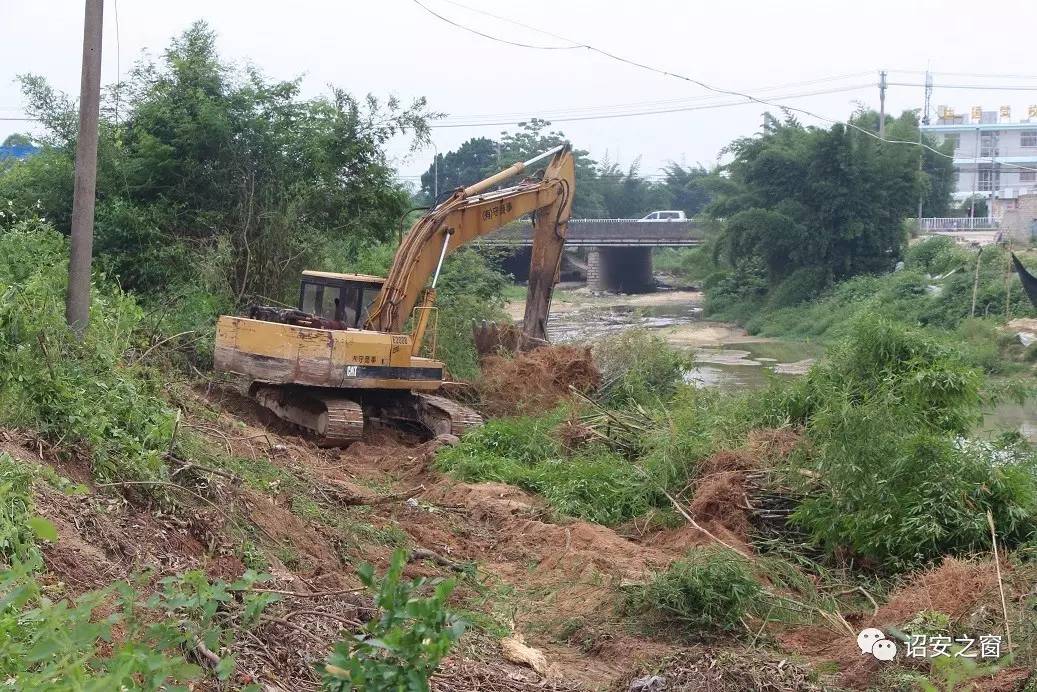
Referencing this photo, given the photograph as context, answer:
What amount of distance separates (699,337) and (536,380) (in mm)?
24000

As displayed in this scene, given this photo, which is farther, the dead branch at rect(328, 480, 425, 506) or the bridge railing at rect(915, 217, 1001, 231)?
the bridge railing at rect(915, 217, 1001, 231)

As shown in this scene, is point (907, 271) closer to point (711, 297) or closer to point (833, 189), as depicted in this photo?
point (833, 189)

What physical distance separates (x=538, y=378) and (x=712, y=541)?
6924mm

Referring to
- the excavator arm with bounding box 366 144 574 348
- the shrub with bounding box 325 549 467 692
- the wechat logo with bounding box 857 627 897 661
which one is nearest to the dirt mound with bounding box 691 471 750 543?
the wechat logo with bounding box 857 627 897 661

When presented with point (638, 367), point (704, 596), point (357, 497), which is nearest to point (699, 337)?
point (638, 367)

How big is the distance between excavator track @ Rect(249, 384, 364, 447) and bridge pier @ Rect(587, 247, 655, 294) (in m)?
47.1

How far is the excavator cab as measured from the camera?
1595cm

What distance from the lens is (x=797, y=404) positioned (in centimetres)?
1167

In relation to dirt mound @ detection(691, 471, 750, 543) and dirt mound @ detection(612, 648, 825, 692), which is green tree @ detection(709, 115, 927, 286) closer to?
dirt mound @ detection(691, 471, 750, 543)

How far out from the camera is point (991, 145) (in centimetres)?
10238

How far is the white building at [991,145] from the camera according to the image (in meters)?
99.3

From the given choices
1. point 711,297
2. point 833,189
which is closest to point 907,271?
point 833,189

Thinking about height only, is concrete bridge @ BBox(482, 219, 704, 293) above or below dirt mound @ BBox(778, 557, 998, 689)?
above

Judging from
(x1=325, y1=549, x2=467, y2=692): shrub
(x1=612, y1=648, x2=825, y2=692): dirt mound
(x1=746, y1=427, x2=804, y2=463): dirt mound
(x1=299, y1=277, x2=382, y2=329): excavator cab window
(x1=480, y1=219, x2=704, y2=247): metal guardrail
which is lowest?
(x1=612, y1=648, x2=825, y2=692): dirt mound
